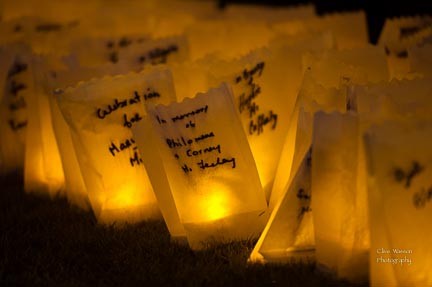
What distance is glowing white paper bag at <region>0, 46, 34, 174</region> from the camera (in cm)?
376

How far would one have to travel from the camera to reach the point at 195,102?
2.57m

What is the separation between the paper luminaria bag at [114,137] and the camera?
285cm

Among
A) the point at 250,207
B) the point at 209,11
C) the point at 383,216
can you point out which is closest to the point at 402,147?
the point at 383,216

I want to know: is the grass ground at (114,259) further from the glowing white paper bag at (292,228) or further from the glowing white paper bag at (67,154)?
the glowing white paper bag at (67,154)

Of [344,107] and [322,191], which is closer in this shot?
[322,191]

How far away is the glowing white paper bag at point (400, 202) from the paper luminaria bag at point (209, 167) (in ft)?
2.25

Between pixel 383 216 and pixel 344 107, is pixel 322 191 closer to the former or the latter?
pixel 383 216

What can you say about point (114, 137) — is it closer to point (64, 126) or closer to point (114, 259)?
point (64, 126)

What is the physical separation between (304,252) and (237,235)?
358 mm

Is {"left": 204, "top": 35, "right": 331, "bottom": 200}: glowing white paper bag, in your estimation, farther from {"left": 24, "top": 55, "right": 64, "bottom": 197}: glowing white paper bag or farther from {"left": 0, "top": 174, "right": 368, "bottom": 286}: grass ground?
{"left": 24, "top": 55, "right": 64, "bottom": 197}: glowing white paper bag

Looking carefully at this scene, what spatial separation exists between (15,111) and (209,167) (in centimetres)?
177

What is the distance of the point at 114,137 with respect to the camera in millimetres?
2900

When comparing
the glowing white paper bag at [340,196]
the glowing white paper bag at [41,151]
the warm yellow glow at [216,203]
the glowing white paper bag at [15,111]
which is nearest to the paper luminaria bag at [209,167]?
the warm yellow glow at [216,203]

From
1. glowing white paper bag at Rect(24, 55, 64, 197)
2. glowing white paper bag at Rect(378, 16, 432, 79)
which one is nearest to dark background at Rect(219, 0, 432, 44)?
glowing white paper bag at Rect(378, 16, 432, 79)
